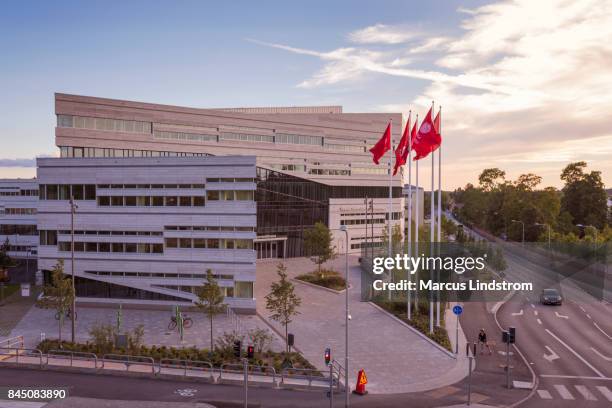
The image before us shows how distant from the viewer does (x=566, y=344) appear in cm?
3528

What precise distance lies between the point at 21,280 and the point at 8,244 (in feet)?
52.8

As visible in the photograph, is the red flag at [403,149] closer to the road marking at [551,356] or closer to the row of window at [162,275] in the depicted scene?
the road marking at [551,356]

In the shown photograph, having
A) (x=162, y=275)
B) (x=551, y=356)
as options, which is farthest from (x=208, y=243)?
(x=551, y=356)

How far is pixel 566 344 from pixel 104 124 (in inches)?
2203

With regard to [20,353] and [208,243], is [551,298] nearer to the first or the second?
[208,243]

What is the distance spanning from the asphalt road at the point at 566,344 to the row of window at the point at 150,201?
29172 mm

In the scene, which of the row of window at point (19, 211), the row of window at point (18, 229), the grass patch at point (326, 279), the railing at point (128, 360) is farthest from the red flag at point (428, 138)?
the row of window at point (19, 211)

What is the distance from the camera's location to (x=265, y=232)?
69.4 m

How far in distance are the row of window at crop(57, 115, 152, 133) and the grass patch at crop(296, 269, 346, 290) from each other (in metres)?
29.2

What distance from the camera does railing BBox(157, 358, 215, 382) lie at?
91.9ft

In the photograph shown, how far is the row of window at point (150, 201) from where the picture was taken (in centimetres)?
4572

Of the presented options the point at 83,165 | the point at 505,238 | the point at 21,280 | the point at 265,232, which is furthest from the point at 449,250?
the point at 505,238

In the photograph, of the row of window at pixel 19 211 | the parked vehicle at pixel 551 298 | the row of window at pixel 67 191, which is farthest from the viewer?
the row of window at pixel 19 211

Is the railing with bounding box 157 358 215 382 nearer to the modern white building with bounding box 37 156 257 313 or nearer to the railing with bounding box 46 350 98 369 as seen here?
the railing with bounding box 46 350 98 369
